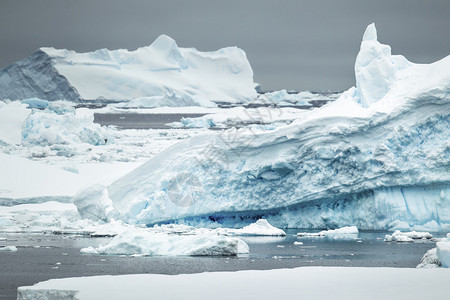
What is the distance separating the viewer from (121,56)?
80.7m

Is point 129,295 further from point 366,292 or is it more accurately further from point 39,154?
point 39,154

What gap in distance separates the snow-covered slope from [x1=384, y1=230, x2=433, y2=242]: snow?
1930 inches

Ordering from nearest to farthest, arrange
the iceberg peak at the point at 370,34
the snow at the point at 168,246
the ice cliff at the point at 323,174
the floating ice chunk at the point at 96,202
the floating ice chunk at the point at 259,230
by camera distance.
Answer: the snow at the point at 168,246 → the floating ice chunk at the point at 259,230 → the ice cliff at the point at 323,174 → the floating ice chunk at the point at 96,202 → the iceberg peak at the point at 370,34

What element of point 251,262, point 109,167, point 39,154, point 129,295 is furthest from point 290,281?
point 39,154

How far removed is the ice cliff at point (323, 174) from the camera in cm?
1686

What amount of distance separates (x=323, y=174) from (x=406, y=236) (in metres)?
2.32

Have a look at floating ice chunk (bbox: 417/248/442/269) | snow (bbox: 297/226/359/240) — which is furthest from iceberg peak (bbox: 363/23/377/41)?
floating ice chunk (bbox: 417/248/442/269)

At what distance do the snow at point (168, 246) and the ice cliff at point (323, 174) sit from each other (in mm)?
2891

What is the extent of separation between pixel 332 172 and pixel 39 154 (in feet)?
52.6

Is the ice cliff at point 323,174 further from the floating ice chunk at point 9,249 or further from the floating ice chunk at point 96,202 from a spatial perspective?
the floating ice chunk at point 9,249

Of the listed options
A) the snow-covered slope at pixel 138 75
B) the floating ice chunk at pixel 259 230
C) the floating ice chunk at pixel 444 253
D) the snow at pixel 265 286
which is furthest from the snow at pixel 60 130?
the snow-covered slope at pixel 138 75

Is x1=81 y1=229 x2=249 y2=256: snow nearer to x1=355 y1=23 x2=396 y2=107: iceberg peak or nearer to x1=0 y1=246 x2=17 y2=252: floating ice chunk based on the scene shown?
x1=0 y1=246 x2=17 y2=252: floating ice chunk

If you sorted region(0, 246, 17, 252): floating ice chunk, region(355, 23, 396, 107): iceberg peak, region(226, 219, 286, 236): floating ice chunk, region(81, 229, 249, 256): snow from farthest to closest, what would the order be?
region(355, 23, 396, 107): iceberg peak < region(226, 219, 286, 236): floating ice chunk < region(0, 246, 17, 252): floating ice chunk < region(81, 229, 249, 256): snow

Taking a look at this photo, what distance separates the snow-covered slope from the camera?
62.4 m
